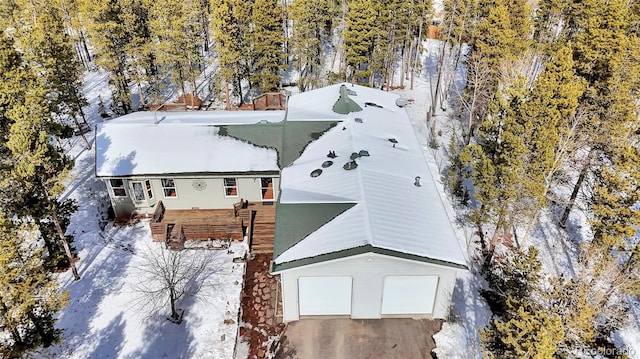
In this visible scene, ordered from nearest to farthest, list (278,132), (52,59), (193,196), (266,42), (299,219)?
(299,219)
(193,196)
(278,132)
(52,59)
(266,42)

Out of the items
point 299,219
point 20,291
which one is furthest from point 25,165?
point 299,219

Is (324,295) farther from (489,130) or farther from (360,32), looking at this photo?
(360,32)

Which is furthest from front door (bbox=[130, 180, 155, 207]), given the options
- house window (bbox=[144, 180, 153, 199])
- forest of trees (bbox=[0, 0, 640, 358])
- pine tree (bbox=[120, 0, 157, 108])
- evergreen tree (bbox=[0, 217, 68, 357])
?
pine tree (bbox=[120, 0, 157, 108])

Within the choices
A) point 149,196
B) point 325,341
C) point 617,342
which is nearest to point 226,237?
point 149,196

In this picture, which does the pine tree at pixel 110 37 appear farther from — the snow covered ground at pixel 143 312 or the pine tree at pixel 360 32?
the pine tree at pixel 360 32

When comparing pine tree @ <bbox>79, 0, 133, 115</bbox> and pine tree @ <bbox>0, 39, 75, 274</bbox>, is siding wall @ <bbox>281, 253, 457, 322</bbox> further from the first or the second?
pine tree @ <bbox>79, 0, 133, 115</bbox>
